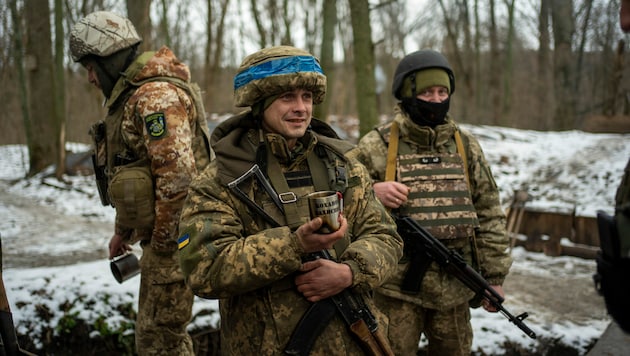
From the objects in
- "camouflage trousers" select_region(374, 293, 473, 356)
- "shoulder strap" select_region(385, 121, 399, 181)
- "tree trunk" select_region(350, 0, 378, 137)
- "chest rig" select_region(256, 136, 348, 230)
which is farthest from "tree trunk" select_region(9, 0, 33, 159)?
"chest rig" select_region(256, 136, 348, 230)

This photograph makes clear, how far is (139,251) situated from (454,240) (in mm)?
5085

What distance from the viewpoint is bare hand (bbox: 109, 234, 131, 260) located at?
3336 mm

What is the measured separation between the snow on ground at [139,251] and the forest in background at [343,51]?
6.01ft

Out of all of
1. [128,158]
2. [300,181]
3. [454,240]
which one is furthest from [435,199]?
[128,158]

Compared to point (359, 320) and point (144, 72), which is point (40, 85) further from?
point (359, 320)

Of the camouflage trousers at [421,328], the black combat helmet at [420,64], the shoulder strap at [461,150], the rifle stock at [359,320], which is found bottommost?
the camouflage trousers at [421,328]

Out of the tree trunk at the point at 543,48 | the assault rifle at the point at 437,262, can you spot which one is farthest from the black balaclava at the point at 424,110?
the tree trunk at the point at 543,48

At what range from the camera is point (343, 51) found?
83.2 feet

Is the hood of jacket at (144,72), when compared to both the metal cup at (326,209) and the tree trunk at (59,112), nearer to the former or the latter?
the metal cup at (326,209)

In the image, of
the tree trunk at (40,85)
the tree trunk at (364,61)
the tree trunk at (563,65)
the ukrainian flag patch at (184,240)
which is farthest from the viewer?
the tree trunk at (563,65)

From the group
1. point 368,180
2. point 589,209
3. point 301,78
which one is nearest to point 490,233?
point 368,180

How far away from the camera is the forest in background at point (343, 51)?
1035 cm

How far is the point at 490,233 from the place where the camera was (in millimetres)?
3180

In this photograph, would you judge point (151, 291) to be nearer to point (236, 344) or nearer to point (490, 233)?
point (236, 344)
